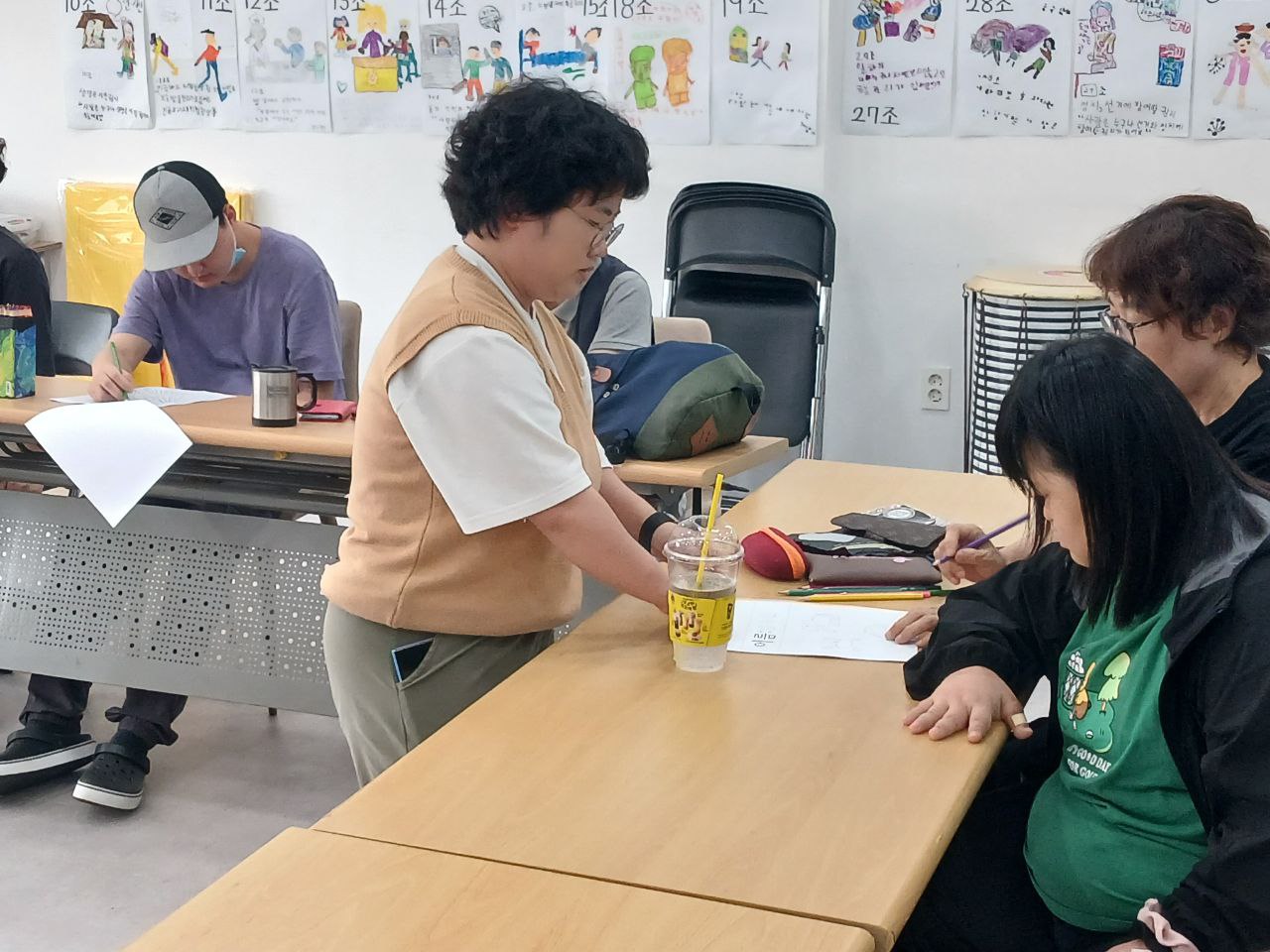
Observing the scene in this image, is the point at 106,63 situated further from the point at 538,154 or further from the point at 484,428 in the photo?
the point at 484,428

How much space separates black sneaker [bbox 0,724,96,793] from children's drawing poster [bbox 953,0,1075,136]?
9.94 feet

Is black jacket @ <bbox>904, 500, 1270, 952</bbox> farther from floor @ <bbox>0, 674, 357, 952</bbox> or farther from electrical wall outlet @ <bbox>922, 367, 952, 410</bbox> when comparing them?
electrical wall outlet @ <bbox>922, 367, 952, 410</bbox>

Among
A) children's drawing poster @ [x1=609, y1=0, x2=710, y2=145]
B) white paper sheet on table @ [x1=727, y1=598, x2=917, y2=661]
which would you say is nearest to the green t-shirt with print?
white paper sheet on table @ [x1=727, y1=598, x2=917, y2=661]

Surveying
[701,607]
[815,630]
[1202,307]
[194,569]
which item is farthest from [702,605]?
[194,569]

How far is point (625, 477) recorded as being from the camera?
2.52 meters

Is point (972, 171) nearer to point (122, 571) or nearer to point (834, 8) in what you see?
point (834, 8)

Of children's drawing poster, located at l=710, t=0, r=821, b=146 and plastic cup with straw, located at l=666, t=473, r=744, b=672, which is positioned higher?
children's drawing poster, located at l=710, t=0, r=821, b=146

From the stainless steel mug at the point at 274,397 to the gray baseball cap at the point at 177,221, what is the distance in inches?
18.0

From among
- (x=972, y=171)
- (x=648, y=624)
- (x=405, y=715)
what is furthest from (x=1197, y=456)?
(x=972, y=171)

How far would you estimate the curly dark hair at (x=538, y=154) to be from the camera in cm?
160

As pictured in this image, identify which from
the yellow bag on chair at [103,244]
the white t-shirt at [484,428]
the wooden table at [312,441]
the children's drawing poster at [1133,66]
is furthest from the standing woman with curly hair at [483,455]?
the yellow bag on chair at [103,244]

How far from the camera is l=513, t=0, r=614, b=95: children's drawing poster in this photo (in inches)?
180

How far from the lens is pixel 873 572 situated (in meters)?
1.88

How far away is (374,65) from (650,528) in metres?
3.45
